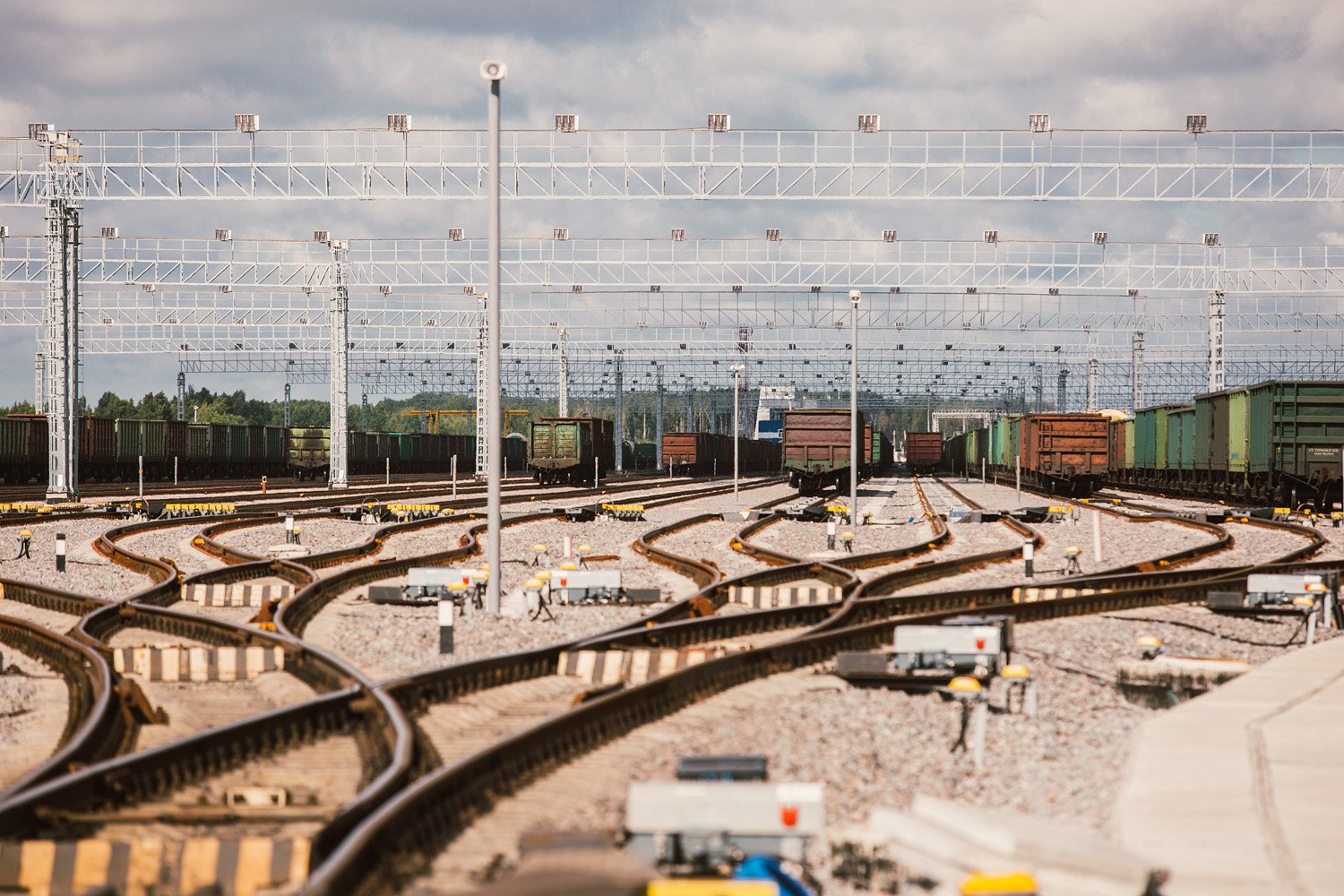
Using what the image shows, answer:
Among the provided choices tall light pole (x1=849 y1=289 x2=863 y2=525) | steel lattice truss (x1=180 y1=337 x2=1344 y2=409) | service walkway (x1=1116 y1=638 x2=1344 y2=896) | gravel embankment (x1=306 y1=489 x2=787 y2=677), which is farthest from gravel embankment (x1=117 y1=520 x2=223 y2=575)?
steel lattice truss (x1=180 y1=337 x2=1344 y2=409)

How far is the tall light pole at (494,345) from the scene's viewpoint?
1495cm

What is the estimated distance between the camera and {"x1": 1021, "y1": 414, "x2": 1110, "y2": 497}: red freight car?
4747cm

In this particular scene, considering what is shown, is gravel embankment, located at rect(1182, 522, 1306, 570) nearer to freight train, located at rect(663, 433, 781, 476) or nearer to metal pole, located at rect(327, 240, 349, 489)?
metal pole, located at rect(327, 240, 349, 489)

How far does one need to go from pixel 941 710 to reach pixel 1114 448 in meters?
54.6

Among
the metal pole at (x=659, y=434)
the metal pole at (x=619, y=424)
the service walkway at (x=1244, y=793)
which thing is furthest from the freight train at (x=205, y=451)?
the service walkway at (x=1244, y=793)

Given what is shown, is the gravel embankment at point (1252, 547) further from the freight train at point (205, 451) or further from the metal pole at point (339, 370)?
the freight train at point (205, 451)

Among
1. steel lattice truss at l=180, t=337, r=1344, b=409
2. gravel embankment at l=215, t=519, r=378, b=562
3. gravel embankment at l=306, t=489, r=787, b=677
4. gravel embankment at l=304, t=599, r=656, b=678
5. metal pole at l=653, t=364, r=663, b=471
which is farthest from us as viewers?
metal pole at l=653, t=364, r=663, b=471

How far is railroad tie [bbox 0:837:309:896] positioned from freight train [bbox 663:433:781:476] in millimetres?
73086

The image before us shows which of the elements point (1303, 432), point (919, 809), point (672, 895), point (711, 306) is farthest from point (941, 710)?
point (711, 306)

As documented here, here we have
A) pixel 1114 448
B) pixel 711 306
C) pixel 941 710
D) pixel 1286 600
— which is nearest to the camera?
pixel 941 710

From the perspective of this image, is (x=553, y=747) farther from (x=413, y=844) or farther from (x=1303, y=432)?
(x=1303, y=432)

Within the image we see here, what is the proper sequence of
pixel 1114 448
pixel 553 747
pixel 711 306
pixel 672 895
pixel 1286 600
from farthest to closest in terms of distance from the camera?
pixel 711 306
pixel 1114 448
pixel 1286 600
pixel 553 747
pixel 672 895

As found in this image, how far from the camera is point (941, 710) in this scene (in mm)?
9945

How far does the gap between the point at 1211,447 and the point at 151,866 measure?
132 feet
